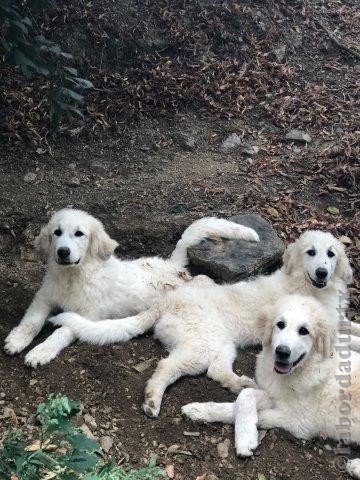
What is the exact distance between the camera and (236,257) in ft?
20.2

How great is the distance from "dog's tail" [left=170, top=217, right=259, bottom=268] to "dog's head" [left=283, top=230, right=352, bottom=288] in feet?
2.10

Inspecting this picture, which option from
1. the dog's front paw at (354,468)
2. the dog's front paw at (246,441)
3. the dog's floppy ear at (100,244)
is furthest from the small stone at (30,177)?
the dog's front paw at (354,468)

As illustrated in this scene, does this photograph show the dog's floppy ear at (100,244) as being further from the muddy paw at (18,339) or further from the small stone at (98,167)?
the small stone at (98,167)

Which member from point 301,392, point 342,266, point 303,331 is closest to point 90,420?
point 301,392

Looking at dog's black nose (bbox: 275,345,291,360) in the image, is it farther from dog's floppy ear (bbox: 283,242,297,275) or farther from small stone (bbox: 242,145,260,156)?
small stone (bbox: 242,145,260,156)

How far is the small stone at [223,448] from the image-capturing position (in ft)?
13.9

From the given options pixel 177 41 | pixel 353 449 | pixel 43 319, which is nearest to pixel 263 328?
pixel 353 449

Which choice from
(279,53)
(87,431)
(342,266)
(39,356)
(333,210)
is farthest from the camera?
(279,53)

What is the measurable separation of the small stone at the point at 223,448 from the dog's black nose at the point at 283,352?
0.71 meters

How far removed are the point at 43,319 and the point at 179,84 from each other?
4.67 m

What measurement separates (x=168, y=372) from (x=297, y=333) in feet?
3.44

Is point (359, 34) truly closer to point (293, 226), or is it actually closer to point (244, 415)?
point (293, 226)

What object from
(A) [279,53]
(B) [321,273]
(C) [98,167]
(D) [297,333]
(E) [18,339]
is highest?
(A) [279,53]

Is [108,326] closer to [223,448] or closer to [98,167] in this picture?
[223,448]
